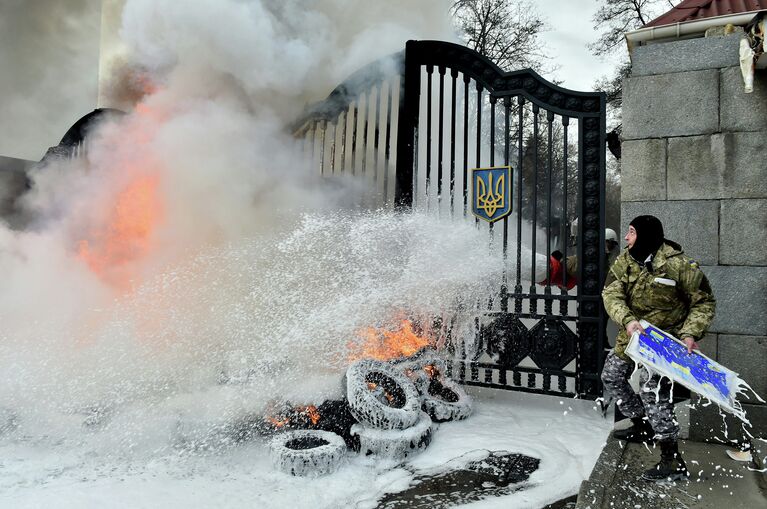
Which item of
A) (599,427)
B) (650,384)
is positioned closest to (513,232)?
(599,427)

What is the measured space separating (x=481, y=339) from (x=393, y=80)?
343 centimetres

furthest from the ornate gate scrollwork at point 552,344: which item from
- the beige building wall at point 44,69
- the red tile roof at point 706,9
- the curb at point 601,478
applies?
the beige building wall at point 44,69

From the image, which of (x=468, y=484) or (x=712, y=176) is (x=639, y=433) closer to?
(x=468, y=484)

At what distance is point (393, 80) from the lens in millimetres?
6492

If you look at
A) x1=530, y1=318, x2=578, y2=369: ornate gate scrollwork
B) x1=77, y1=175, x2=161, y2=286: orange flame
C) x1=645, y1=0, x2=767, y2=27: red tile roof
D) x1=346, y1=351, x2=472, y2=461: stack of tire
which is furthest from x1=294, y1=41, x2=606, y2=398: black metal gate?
x1=77, y1=175, x2=161, y2=286: orange flame

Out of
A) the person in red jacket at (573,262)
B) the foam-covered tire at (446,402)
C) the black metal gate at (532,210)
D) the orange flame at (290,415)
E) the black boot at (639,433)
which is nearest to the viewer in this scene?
the black boot at (639,433)

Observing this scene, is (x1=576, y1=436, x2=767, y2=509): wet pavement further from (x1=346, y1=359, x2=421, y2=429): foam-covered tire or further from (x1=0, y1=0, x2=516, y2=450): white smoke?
(x1=0, y1=0, x2=516, y2=450): white smoke

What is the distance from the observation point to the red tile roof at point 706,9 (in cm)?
404

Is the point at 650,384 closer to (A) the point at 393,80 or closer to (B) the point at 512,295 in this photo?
(B) the point at 512,295

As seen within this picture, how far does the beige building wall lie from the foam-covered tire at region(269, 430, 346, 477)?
34.9ft

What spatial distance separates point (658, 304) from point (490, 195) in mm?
2490

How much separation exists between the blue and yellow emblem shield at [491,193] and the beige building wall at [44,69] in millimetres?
10251

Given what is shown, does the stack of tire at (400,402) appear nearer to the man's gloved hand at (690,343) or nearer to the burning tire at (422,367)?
the burning tire at (422,367)

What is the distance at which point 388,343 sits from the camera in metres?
5.63
